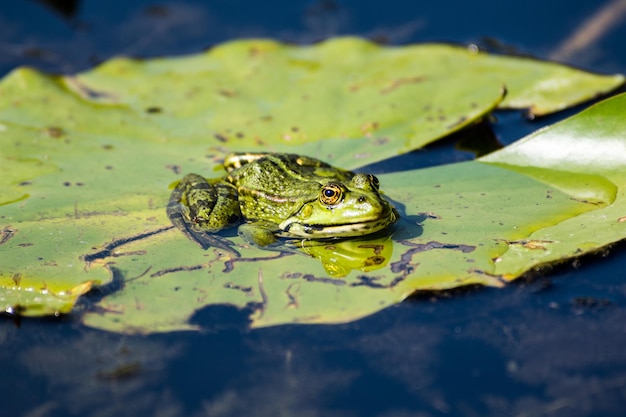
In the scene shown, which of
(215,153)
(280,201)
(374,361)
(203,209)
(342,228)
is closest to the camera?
(374,361)

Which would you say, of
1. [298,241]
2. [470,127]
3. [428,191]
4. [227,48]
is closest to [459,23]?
[470,127]

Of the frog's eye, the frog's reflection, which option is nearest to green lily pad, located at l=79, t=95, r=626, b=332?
the frog's reflection

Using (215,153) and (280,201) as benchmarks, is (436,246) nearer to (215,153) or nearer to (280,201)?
(280,201)

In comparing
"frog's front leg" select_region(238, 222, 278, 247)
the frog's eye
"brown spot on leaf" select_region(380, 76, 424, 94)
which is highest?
"brown spot on leaf" select_region(380, 76, 424, 94)

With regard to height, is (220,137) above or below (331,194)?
above

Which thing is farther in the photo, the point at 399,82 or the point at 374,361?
the point at 399,82

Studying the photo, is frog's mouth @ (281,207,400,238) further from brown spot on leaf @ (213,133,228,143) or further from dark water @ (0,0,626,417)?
brown spot on leaf @ (213,133,228,143)

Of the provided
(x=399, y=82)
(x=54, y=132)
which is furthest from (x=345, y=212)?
(x=54, y=132)

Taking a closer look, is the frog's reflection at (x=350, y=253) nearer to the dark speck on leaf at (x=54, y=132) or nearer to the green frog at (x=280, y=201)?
the green frog at (x=280, y=201)
